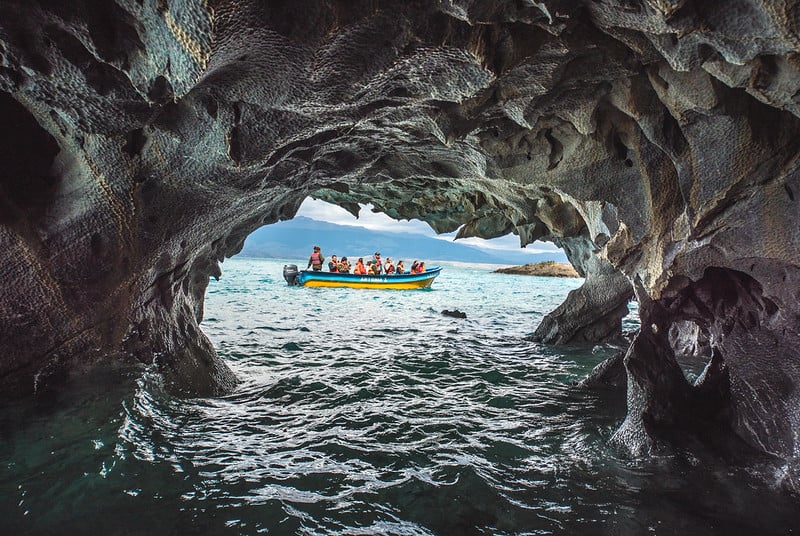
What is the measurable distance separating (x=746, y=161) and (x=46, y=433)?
719cm

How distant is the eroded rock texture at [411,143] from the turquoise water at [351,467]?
1.87 ft

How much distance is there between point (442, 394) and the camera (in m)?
7.18

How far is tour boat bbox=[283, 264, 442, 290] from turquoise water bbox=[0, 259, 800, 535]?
21.0 metres

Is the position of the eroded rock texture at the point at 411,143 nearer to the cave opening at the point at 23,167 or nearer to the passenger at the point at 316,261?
the cave opening at the point at 23,167

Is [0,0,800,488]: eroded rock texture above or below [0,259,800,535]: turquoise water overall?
above

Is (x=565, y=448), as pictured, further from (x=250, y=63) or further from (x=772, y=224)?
(x=250, y=63)

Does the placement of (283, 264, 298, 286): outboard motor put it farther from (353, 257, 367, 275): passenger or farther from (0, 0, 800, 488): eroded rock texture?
(0, 0, 800, 488): eroded rock texture

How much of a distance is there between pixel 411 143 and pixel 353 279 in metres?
23.4

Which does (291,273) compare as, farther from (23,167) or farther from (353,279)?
(23,167)

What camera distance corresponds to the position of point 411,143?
18.1 feet

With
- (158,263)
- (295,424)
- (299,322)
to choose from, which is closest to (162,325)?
(158,263)

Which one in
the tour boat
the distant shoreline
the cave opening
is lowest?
the tour boat

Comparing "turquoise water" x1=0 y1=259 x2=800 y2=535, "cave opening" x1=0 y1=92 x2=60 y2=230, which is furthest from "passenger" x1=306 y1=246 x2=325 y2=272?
"cave opening" x1=0 y1=92 x2=60 y2=230

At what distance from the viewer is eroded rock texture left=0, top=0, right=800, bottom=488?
9.14 feet
